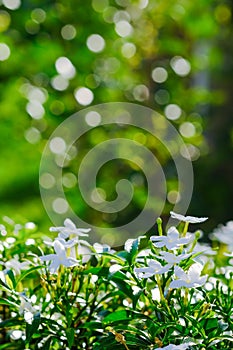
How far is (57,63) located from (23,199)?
519 mm

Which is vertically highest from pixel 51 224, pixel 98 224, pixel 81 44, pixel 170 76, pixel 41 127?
pixel 170 76

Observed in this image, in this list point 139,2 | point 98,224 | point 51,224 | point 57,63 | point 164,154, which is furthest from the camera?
point 164,154

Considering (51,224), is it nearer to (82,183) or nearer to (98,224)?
(82,183)

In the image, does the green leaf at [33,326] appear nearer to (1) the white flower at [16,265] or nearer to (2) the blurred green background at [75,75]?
(1) the white flower at [16,265]

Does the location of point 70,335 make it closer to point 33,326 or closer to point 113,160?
point 33,326

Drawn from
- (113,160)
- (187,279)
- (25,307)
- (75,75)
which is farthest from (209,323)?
(113,160)

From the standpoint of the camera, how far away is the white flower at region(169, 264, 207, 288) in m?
0.52

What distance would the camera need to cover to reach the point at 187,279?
529mm

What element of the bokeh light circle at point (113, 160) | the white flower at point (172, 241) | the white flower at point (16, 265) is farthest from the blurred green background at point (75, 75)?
the white flower at point (172, 241)

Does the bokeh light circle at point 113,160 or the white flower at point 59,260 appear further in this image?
the bokeh light circle at point 113,160

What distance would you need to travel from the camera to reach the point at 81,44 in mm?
2252

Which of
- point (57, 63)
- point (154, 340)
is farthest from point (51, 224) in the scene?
point (154, 340)

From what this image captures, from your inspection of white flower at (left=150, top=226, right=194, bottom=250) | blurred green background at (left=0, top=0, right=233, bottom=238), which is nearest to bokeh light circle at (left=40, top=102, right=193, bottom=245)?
blurred green background at (left=0, top=0, right=233, bottom=238)

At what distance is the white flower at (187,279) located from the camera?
522 millimetres
